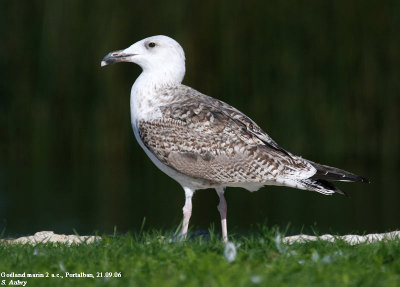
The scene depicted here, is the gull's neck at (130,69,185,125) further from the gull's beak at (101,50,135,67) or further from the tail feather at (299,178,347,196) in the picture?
the tail feather at (299,178,347,196)

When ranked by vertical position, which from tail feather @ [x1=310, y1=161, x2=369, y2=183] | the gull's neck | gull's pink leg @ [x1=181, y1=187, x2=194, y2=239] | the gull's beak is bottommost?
gull's pink leg @ [x1=181, y1=187, x2=194, y2=239]

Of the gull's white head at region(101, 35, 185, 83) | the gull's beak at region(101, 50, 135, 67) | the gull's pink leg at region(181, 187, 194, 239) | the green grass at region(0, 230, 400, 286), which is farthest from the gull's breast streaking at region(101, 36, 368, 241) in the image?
the green grass at region(0, 230, 400, 286)

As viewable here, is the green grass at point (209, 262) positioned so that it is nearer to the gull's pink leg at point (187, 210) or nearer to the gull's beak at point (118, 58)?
the gull's pink leg at point (187, 210)

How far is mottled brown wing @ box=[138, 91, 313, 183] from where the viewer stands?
22.1ft

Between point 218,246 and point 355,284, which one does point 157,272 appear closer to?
point 218,246

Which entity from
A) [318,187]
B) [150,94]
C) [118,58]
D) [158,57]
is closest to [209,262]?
[318,187]

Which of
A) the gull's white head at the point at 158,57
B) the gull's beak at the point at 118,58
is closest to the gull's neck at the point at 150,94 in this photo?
the gull's white head at the point at 158,57

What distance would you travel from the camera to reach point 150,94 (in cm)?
723

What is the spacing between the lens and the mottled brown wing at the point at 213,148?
266 inches

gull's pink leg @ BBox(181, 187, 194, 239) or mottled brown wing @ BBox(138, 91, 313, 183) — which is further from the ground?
mottled brown wing @ BBox(138, 91, 313, 183)

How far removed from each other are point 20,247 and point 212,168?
80.9 inches

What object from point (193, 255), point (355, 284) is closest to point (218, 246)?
point (193, 255)

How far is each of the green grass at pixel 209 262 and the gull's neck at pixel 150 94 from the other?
1695 mm

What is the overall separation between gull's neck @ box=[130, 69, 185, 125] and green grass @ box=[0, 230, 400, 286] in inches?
66.7
